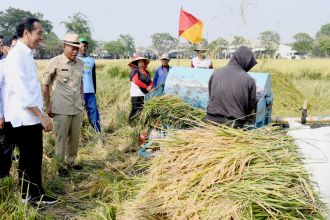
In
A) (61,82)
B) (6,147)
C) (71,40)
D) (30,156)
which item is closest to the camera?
(30,156)

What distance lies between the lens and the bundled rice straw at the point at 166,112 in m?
4.74

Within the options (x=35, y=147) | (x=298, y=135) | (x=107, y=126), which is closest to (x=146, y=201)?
(x=298, y=135)

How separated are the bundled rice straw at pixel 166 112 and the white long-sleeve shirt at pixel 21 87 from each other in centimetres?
169

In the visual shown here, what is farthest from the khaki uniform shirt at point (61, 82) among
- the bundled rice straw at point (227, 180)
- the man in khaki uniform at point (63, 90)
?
the bundled rice straw at point (227, 180)

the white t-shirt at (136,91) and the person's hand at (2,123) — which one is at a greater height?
the white t-shirt at (136,91)

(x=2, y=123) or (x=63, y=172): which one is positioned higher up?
(x=2, y=123)

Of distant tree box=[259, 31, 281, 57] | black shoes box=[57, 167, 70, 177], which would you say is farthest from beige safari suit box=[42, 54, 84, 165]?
distant tree box=[259, 31, 281, 57]

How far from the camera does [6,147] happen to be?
12.3 ft

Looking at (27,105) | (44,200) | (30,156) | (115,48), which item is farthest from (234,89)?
(115,48)

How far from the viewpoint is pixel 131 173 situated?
15.0ft

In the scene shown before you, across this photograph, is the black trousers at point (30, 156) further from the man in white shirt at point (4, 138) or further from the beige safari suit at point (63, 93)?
the beige safari suit at point (63, 93)

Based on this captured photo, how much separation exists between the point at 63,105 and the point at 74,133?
0.45 m

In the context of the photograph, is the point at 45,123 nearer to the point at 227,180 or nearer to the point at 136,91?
the point at 227,180

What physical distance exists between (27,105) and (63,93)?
4.10ft
